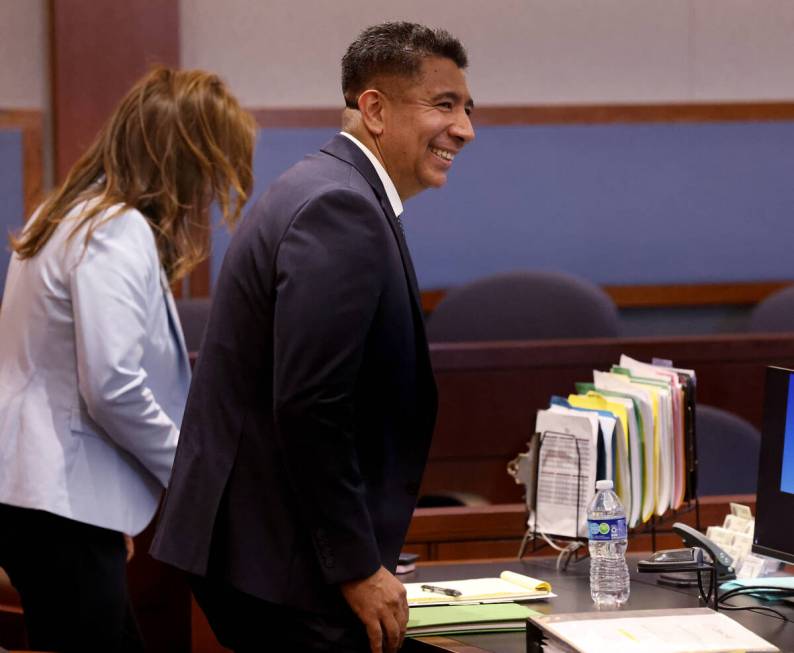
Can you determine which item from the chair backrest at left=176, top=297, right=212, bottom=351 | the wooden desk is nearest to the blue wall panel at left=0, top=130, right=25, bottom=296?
the chair backrest at left=176, top=297, right=212, bottom=351

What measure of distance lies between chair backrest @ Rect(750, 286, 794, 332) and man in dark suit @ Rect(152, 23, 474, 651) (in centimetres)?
286

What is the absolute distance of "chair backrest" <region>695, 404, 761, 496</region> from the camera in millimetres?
3164

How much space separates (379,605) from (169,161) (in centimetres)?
112

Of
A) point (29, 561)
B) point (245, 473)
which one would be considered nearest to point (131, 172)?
point (29, 561)

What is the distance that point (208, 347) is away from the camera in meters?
1.84

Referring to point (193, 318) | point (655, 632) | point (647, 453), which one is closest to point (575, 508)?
point (647, 453)

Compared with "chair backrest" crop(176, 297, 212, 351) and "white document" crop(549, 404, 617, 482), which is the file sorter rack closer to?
"white document" crop(549, 404, 617, 482)

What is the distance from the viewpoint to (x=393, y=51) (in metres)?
1.93

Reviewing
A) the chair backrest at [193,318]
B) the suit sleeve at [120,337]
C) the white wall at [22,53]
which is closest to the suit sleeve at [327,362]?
the suit sleeve at [120,337]

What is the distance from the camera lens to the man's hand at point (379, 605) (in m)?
1.73

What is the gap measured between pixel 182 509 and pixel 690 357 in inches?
80.4

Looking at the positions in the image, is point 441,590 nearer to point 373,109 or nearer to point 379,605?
point 379,605

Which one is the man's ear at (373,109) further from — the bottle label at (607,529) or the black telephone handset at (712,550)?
the black telephone handset at (712,550)

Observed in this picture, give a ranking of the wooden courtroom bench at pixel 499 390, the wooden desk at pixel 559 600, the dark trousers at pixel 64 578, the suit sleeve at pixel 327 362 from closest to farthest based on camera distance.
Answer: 1. the suit sleeve at pixel 327 362
2. the wooden desk at pixel 559 600
3. the dark trousers at pixel 64 578
4. the wooden courtroom bench at pixel 499 390
